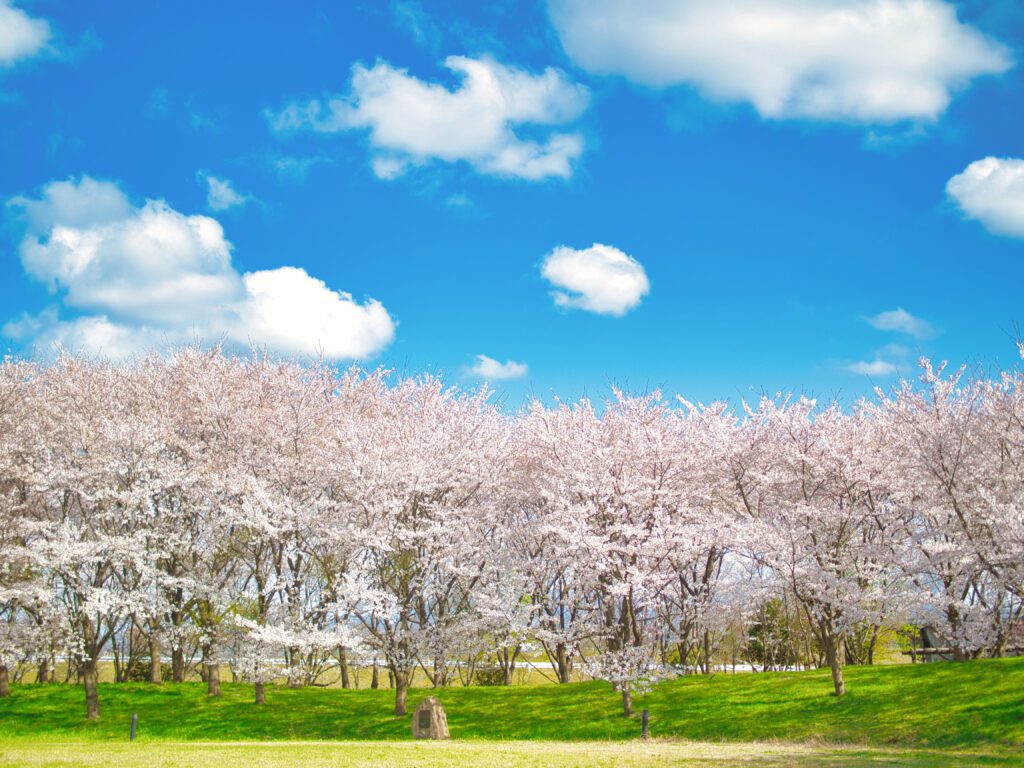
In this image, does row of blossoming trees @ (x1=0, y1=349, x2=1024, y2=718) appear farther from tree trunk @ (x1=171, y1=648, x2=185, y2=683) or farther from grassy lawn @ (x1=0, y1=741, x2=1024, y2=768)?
grassy lawn @ (x1=0, y1=741, x2=1024, y2=768)

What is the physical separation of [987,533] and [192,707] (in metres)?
27.4

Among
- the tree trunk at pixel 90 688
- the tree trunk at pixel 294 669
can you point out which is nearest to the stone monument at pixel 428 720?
the tree trunk at pixel 294 669

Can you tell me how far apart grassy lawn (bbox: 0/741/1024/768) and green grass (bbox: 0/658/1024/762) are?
183 cm

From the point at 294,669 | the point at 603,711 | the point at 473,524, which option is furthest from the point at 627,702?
the point at 294,669

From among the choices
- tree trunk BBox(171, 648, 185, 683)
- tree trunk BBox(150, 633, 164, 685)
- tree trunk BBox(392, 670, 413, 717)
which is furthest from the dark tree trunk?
tree trunk BBox(171, 648, 185, 683)

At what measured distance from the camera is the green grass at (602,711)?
2025cm

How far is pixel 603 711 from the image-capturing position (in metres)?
25.6

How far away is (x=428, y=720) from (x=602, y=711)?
5.63 m

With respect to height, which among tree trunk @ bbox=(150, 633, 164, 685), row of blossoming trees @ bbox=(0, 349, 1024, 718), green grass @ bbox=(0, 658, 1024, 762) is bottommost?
green grass @ bbox=(0, 658, 1024, 762)

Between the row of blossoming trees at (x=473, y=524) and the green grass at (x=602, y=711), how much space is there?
3.81 ft

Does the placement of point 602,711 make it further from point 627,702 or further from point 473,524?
point 473,524

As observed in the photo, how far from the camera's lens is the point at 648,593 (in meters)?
27.0

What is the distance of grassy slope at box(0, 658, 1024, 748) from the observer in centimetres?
2034

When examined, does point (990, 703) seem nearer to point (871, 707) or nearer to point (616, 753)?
point (871, 707)
